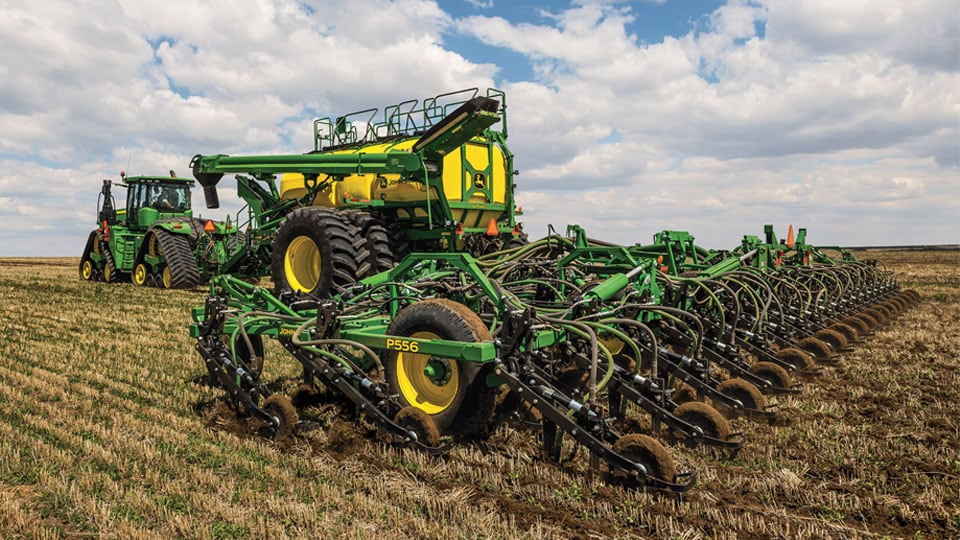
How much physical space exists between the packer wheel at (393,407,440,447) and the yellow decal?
1.25ft

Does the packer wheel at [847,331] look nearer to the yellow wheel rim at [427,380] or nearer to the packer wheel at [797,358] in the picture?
the packer wheel at [797,358]

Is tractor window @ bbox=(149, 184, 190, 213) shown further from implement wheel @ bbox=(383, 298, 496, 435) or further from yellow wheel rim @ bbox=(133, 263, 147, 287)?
implement wheel @ bbox=(383, 298, 496, 435)

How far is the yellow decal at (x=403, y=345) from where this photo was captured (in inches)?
166

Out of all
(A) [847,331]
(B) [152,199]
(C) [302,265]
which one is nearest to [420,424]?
(C) [302,265]

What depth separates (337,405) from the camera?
512 cm

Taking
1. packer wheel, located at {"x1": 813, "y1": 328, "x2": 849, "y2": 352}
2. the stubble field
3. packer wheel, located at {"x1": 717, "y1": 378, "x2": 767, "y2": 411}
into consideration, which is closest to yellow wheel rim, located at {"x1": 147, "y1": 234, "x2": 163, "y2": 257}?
the stubble field

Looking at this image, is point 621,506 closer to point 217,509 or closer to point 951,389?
point 217,509

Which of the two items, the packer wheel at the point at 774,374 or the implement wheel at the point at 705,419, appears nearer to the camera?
the implement wheel at the point at 705,419

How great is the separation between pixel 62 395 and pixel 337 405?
7.54 ft

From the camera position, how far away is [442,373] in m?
4.31

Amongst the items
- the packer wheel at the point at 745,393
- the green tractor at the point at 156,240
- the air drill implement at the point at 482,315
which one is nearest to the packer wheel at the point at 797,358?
the air drill implement at the point at 482,315

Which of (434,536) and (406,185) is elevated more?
(406,185)

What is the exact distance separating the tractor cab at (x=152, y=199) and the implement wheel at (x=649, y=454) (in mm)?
15252

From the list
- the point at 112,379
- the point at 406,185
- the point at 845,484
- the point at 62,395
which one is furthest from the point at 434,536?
the point at 406,185
